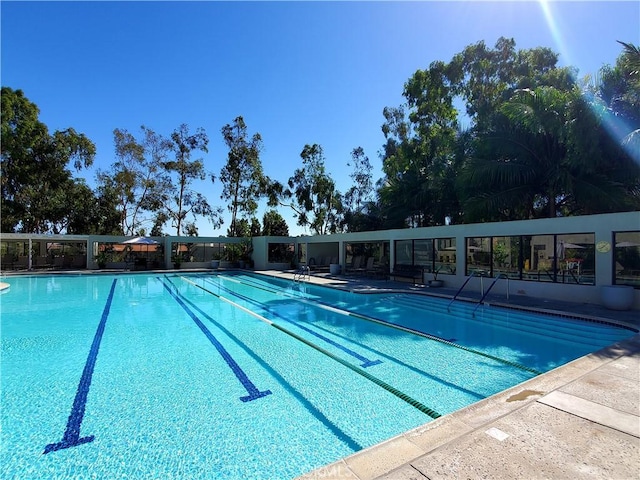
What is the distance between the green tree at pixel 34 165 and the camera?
21906 mm

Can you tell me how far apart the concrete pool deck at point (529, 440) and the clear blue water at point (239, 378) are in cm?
82

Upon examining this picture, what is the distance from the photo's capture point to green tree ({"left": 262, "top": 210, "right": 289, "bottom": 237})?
29.3 metres

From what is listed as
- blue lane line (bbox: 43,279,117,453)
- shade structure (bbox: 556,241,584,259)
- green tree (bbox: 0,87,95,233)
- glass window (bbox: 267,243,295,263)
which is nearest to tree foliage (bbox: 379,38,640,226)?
shade structure (bbox: 556,241,584,259)

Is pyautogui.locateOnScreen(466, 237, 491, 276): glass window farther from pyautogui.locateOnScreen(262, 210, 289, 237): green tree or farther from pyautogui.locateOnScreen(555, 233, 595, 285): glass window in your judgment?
pyautogui.locateOnScreen(262, 210, 289, 237): green tree

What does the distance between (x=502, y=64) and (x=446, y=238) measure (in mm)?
13445

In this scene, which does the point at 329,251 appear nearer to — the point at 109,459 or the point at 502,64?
the point at 502,64

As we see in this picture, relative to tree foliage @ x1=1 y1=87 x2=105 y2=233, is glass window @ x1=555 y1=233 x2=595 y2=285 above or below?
below

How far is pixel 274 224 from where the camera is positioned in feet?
96.6

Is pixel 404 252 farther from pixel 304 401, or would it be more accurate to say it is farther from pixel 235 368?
pixel 304 401

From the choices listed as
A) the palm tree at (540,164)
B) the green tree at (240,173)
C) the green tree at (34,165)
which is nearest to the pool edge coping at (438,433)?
the palm tree at (540,164)

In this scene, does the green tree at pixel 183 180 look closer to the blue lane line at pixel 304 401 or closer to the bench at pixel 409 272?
the bench at pixel 409 272

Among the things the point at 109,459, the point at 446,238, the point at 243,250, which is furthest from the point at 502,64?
the point at 109,459

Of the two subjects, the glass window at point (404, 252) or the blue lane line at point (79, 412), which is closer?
the blue lane line at point (79, 412)

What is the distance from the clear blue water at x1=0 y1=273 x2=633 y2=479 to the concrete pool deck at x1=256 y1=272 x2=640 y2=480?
2.69 ft
